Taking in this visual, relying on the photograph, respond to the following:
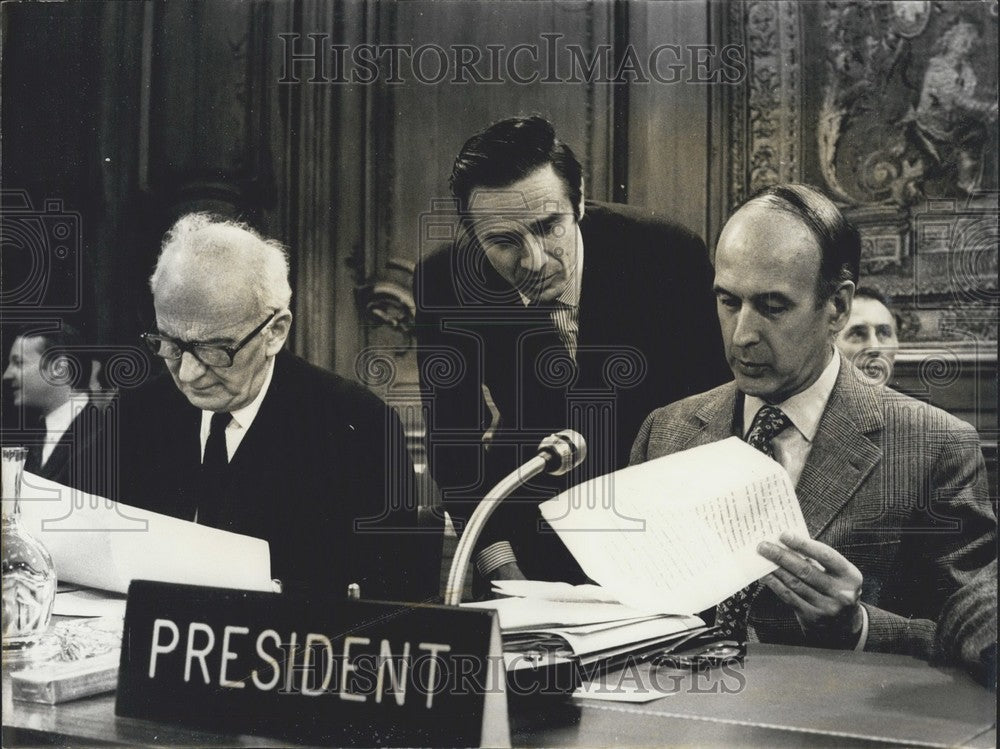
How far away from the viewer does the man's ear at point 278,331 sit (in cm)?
179

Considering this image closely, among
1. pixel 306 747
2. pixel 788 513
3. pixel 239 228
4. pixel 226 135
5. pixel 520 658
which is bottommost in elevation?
pixel 306 747

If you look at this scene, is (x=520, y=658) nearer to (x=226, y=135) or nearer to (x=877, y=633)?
(x=877, y=633)

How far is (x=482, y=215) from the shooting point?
Result: 175 centimetres

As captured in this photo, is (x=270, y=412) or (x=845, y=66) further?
(x=270, y=412)

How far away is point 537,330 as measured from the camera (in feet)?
5.71

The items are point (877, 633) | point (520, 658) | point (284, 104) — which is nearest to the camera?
point (520, 658)

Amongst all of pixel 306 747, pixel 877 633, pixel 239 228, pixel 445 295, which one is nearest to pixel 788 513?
pixel 877 633

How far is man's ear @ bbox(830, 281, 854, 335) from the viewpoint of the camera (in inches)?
65.7

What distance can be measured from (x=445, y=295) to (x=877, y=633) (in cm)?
92

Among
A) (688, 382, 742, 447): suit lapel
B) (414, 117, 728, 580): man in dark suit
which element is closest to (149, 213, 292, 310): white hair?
(414, 117, 728, 580): man in dark suit

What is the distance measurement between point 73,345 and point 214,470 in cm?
35

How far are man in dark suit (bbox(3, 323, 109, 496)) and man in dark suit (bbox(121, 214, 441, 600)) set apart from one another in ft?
0.23

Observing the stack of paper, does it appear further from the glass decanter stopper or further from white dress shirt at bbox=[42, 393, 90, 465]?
white dress shirt at bbox=[42, 393, 90, 465]

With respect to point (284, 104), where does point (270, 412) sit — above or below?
below
